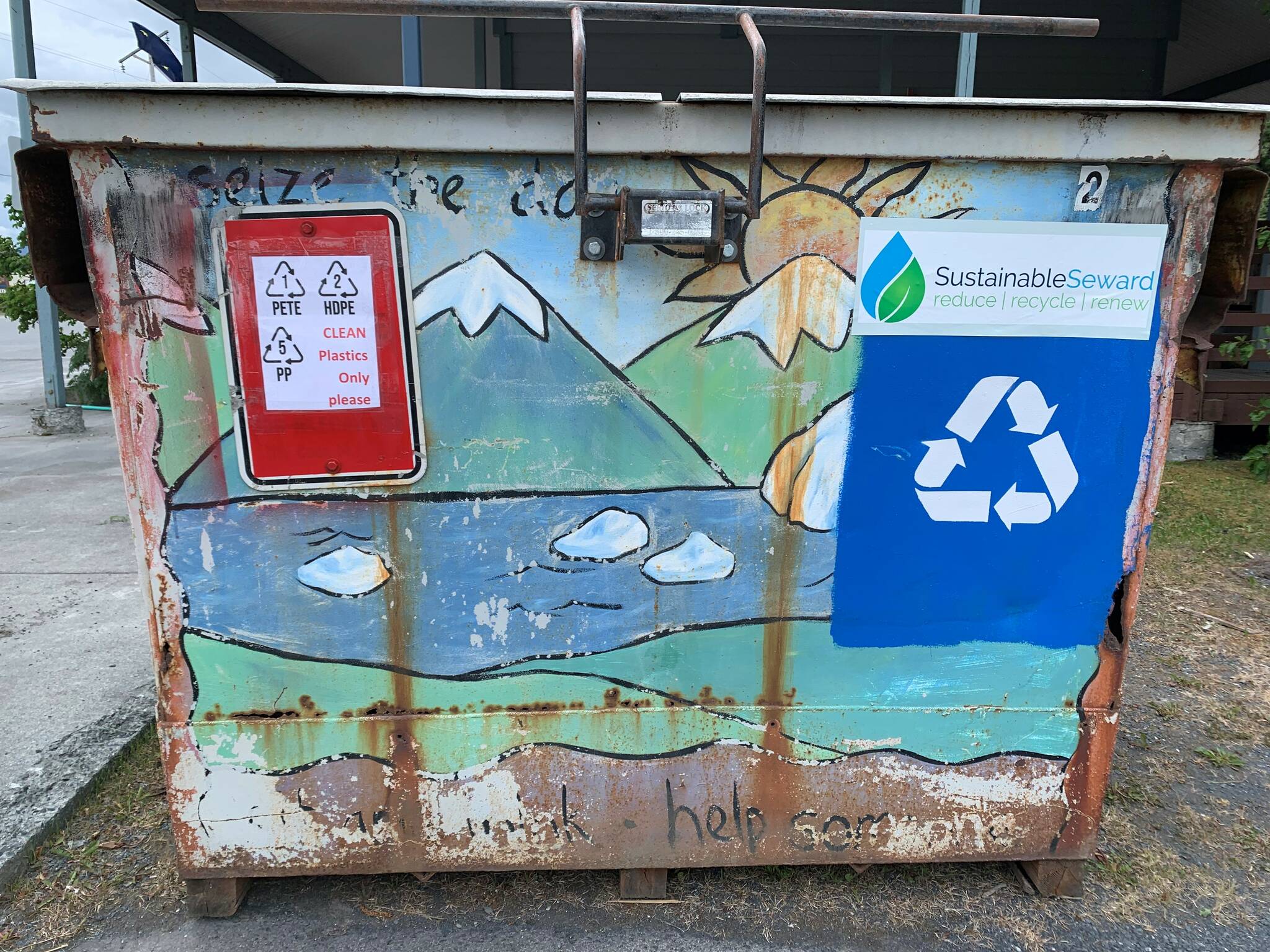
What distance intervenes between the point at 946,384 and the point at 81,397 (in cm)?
994

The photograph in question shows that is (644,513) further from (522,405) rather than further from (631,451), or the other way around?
(522,405)

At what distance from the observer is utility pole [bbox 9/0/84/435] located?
704cm

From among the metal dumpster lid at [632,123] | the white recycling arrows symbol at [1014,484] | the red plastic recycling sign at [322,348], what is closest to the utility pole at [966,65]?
the metal dumpster lid at [632,123]

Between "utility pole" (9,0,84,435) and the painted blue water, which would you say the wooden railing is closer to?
the painted blue water

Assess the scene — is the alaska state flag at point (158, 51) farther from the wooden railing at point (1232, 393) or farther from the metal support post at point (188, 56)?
the wooden railing at point (1232, 393)

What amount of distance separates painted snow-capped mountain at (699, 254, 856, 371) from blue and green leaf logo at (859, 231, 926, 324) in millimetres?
45

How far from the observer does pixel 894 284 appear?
1897 millimetres

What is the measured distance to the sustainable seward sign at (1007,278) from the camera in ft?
6.16

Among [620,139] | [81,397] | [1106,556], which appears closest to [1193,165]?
[1106,556]

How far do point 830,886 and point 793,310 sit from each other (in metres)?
1.58

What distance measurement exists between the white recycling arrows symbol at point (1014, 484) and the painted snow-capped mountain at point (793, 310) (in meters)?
0.36

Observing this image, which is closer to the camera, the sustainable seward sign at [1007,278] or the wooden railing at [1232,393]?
the sustainable seward sign at [1007,278]

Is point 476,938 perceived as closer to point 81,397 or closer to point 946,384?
point 946,384

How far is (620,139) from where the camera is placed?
69.6 inches
